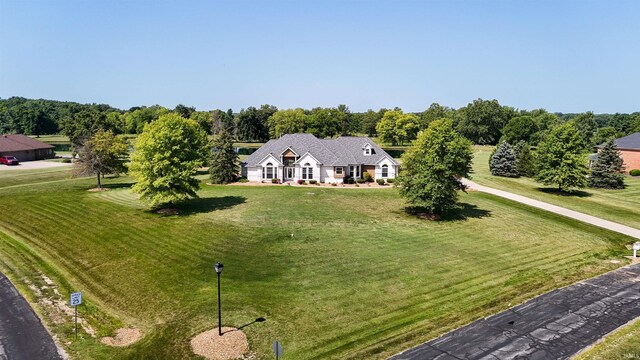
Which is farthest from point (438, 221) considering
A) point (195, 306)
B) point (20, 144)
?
point (20, 144)

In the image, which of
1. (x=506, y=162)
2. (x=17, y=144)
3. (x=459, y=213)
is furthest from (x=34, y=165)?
(x=506, y=162)

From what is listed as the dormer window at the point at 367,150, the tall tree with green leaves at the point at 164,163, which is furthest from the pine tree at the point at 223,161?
the dormer window at the point at 367,150

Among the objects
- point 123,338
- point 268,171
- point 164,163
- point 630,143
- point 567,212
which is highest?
point 630,143

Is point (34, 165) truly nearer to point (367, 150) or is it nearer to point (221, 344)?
point (367, 150)

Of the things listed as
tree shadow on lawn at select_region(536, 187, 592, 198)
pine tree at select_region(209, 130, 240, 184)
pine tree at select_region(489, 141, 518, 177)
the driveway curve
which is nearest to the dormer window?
the driveway curve

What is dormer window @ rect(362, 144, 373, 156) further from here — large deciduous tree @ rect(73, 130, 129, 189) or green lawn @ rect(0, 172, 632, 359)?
large deciduous tree @ rect(73, 130, 129, 189)

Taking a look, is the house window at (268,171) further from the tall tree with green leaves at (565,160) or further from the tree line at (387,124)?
the tree line at (387,124)

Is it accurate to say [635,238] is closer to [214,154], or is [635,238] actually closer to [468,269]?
[468,269]
